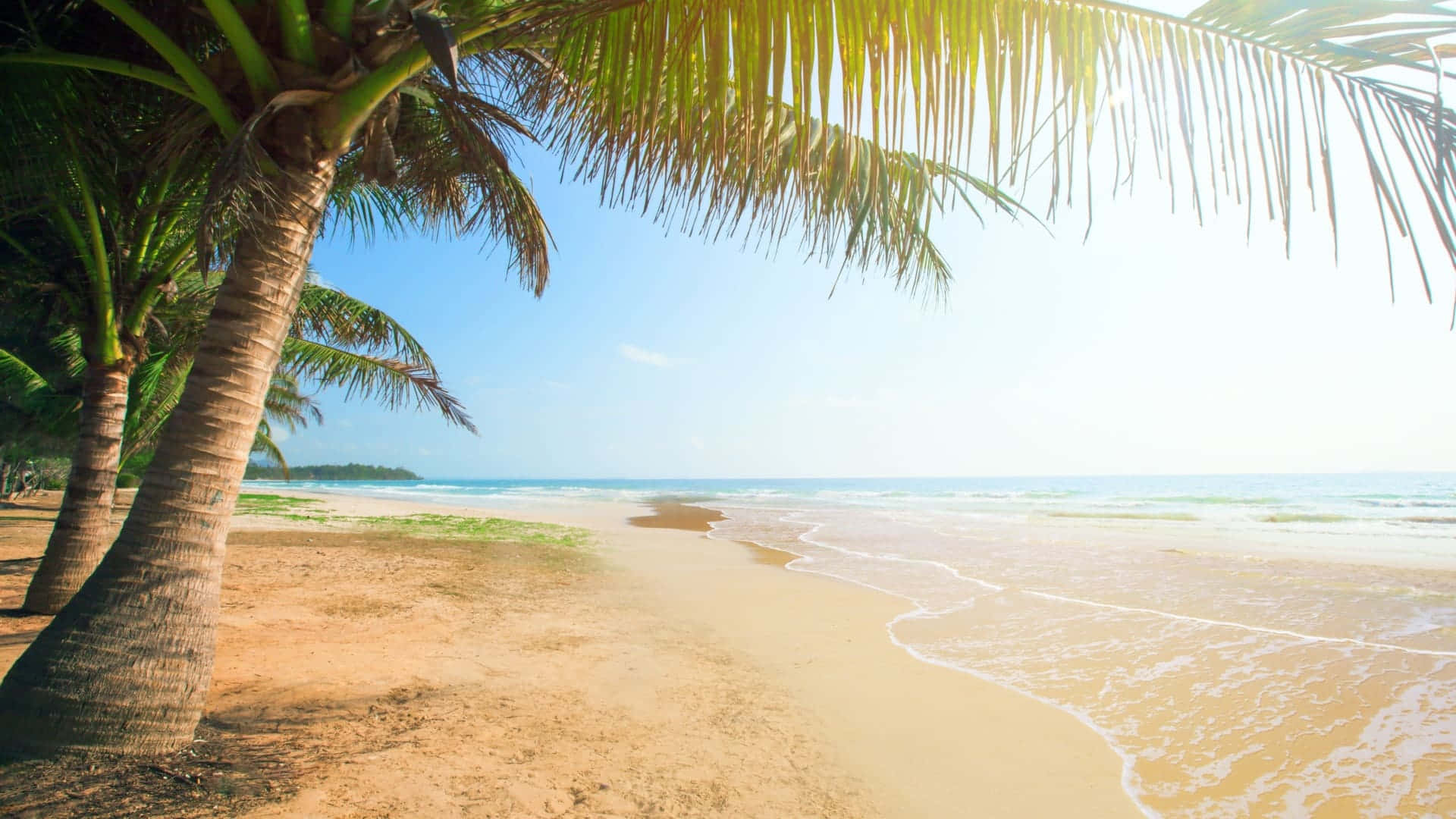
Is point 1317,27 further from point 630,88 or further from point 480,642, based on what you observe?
point 480,642

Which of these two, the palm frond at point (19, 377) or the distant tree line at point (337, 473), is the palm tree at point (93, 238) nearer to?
the palm frond at point (19, 377)

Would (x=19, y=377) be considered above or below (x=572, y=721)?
above

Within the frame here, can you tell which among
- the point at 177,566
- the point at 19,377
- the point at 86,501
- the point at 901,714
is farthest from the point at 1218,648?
the point at 19,377

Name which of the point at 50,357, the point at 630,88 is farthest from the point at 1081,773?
the point at 50,357

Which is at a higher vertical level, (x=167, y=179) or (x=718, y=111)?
(x=167, y=179)

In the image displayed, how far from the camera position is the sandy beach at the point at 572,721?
2643 millimetres

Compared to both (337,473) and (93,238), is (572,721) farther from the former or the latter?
(337,473)

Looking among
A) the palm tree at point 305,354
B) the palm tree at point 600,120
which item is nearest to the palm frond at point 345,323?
the palm tree at point 305,354

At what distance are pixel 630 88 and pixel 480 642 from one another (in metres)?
4.34

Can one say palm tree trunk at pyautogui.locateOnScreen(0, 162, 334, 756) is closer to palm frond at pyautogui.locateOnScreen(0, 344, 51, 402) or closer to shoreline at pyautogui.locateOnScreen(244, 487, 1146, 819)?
shoreline at pyautogui.locateOnScreen(244, 487, 1146, 819)

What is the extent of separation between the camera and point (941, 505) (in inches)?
1256

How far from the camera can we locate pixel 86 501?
4.81 metres

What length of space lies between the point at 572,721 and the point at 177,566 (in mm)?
1954

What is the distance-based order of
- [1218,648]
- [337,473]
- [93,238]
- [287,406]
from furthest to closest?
[337,473]
[287,406]
[1218,648]
[93,238]
